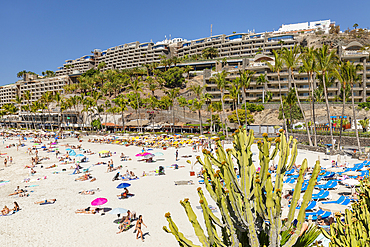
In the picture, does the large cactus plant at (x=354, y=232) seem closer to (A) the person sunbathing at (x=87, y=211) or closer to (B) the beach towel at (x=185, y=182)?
(A) the person sunbathing at (x=87, y=211)

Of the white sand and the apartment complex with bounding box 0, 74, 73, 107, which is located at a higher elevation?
the apartment complex with bounding box 0, 74, 73, 107

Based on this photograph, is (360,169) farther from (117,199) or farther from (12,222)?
(12,222)

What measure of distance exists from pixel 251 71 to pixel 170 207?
200 feet

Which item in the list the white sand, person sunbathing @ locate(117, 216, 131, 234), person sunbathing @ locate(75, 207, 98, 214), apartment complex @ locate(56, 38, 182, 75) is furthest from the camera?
apartment complex @ locate(56, 38, 182, 75)

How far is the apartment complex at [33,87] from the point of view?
120875 mm

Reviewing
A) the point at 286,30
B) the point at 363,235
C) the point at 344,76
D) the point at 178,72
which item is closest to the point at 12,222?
the point at 363,235

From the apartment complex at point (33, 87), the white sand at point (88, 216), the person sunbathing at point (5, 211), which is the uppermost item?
the apartment complex at point (33, 87)

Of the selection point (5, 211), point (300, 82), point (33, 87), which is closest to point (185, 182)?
point (5, 211)

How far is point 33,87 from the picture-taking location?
128 meters

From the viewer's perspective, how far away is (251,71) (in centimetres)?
6875

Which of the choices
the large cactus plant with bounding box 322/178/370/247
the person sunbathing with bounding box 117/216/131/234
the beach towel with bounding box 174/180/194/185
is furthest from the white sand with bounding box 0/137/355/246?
the large cactus plant with bounding box 322/178/370/247

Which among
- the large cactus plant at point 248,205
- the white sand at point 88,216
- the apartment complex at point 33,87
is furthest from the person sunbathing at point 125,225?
the apartment complex at point 33,87

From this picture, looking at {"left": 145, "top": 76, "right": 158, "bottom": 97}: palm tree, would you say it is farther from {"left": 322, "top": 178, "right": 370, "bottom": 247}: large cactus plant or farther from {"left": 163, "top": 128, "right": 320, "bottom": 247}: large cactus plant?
{"left": 163, "top": 128, "right": 320, "bottom": 247}: large cactus plant

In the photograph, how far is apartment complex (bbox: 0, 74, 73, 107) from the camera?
121 m
